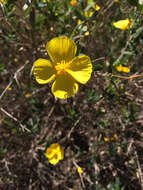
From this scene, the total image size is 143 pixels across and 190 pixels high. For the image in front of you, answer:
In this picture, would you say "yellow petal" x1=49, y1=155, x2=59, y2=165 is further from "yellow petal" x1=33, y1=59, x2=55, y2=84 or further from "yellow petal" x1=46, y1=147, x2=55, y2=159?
"yellow petal" x1=33, y1=59, x2=55, y2=84

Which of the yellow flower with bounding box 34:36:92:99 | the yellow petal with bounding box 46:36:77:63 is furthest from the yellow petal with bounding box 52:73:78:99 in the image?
the yellow petal with bounding box 46:36:77:63

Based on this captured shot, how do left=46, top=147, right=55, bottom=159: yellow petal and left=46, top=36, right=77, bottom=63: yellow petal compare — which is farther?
left=46, top=147, right=55, bottom=159: yellow petal

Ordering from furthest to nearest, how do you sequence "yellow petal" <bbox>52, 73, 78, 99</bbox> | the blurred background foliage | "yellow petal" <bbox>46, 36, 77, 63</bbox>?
the blurred background foliage → "yellow petal" <bbox>52, 73, 78, 99</bbox> → "yellow petal" <bbox>46, 36, 77, 63</bbox>

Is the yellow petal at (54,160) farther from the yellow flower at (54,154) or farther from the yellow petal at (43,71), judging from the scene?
the yellow petal at (43,71)

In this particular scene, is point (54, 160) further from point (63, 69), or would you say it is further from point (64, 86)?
point (63, 69)

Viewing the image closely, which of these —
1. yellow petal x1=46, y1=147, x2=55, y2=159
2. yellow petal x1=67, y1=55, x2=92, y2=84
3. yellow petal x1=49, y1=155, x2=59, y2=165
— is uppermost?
yellow petal x1=67, y1=55, x2=92, y2=84

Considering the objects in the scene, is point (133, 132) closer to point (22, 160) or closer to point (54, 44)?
point (22, 160)

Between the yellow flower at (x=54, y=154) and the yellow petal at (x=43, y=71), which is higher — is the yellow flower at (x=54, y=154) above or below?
below

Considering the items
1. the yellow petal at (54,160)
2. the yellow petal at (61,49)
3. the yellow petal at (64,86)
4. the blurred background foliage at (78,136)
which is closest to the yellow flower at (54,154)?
the yellow petal at (54,160)
